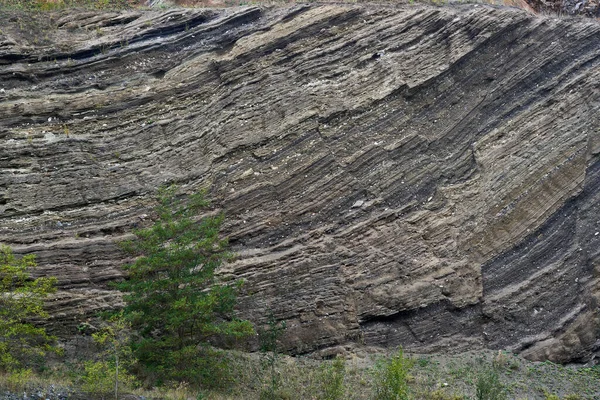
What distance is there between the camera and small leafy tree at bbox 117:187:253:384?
1523cm

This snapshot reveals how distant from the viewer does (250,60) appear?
19703mm

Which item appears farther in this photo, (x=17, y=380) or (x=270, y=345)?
(x=270, y=345)

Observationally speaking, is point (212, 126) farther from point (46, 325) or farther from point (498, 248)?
point (498, 248)

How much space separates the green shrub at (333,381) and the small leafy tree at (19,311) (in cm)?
523

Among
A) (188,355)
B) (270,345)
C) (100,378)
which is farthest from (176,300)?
(270,345)

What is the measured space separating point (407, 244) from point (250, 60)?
236 inches

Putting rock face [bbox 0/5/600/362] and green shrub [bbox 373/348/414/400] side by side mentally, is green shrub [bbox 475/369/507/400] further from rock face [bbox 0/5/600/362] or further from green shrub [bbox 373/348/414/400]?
rock face [bbox 0/5/600/362]

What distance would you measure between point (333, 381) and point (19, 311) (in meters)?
6.05

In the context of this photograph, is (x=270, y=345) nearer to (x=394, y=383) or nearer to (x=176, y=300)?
(x=176, y=300)

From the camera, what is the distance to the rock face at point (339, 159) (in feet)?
57.1

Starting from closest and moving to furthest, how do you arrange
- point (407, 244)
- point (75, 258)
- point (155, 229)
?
point (155, 229) < point (75, 258) < point (407, 244)

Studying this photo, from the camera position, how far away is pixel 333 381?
14906mm

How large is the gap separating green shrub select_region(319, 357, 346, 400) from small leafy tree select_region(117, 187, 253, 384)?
5.68ft

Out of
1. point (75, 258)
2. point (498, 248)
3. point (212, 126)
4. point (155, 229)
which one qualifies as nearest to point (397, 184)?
point (498, 248)
